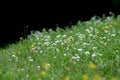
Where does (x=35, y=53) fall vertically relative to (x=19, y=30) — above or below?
below

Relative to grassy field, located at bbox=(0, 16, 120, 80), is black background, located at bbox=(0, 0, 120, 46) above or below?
above

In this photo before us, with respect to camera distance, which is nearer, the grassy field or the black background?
the grassy field

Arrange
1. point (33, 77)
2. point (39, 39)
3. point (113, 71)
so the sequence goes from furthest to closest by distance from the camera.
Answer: point (39, 39) < point (33, 77) < point (113, 71)

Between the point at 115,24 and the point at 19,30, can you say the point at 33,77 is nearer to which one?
the point at 115,24

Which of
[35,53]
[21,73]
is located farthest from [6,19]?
[21,73]

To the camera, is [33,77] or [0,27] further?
[0,27]

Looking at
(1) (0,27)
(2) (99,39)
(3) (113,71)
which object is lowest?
(3) (113,71)

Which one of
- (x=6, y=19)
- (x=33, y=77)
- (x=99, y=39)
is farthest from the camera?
(x=6, y=19)
